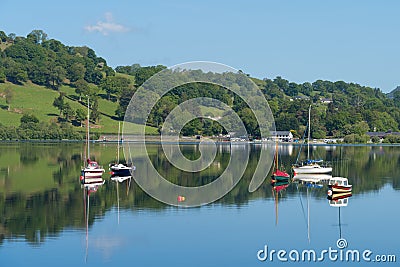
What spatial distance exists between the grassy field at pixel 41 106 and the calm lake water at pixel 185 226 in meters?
107

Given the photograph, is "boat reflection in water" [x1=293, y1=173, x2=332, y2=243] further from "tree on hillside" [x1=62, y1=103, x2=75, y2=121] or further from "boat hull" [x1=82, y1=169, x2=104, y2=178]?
"tree on hillside" [x1=62, y1=103, x2=75, y2=121]

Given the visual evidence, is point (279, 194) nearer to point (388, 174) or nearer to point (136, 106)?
point (388, 174)

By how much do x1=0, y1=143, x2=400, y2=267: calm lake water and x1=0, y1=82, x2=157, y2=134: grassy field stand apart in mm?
107219

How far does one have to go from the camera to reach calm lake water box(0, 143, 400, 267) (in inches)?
1312

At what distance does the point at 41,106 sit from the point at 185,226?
14573 centimetres

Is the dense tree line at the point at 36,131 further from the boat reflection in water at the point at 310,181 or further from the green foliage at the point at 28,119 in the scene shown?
the boat reflection in water at the point at 310,181

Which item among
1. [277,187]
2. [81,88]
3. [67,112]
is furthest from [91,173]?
[81,88]

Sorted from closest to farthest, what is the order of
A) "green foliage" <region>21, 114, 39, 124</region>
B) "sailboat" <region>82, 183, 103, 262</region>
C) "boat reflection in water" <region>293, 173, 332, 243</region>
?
"sailboat" <region>82, 183, 103, 262</region> < "boat reflection in water" <region>293, 173, 332, 243</region> < "green foliage" <region>21, 114, 39, 124</region>

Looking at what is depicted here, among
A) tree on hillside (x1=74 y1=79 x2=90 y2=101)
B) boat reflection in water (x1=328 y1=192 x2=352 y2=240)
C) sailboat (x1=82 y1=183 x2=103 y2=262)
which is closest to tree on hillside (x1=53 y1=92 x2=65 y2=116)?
tree on hillside (x1=74 y1=79 x2=90 y2=101)

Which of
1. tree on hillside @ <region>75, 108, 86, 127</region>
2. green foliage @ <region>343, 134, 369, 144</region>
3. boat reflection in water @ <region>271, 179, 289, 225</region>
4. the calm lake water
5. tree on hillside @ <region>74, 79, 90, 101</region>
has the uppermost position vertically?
tree on hillside @ <region>74, 79, 90, 101</region>

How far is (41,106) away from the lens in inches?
7077

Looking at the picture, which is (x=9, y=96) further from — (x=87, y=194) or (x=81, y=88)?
(x=87, y=194)

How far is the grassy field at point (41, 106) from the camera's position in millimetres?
170125

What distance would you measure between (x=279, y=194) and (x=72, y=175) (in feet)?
76.8
